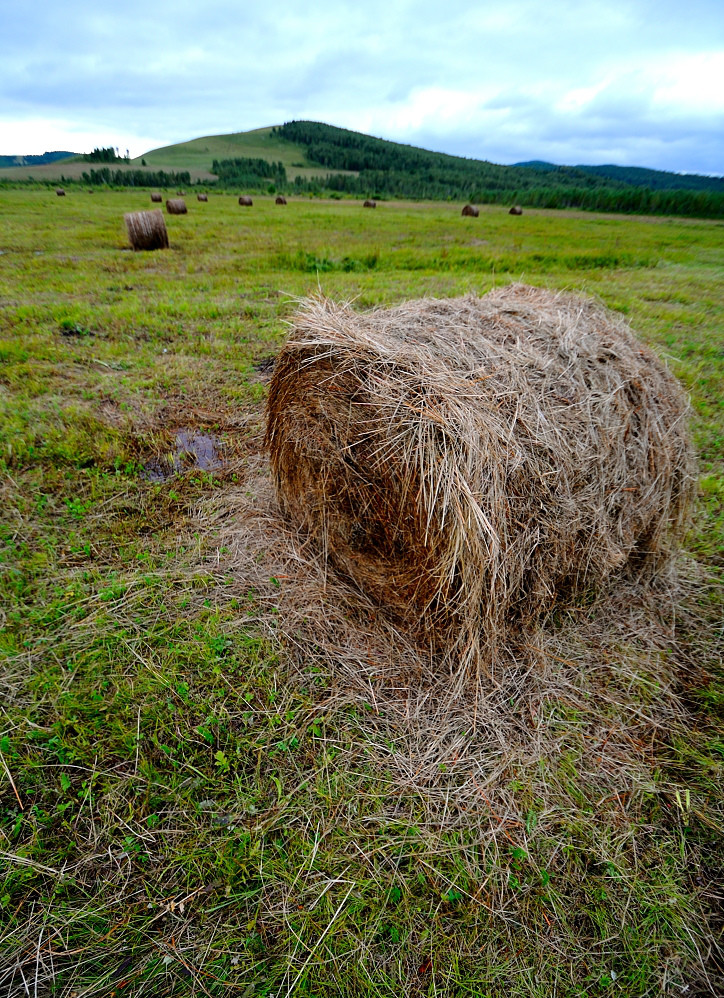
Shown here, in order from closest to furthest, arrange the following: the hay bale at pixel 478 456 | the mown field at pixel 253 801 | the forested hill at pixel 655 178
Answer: the mown field at pixel 253 801
the hay bale at pixel 478 456
the forested hill at pixel 655 178

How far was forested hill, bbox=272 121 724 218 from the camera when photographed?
142ft

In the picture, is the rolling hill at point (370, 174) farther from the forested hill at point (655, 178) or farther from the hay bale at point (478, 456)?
the hay bale at point (478, 456)

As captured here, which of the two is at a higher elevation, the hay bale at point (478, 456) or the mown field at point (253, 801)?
the hay bale at point (478, 456)

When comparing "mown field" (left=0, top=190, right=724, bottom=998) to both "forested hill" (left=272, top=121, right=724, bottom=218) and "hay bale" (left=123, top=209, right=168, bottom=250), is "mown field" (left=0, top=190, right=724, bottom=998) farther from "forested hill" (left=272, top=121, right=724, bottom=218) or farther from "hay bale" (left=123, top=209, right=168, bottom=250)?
"forested hill" (left=272, top=121, right=724, bottom=218)

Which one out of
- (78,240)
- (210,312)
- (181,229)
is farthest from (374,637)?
(181,229)

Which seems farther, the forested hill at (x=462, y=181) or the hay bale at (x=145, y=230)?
the forested hill at (x=462, y=181)

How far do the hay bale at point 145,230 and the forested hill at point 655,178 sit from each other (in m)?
106

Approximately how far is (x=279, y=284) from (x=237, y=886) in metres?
10.2

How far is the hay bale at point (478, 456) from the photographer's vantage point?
232cm

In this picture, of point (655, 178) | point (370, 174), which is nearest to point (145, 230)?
point (370, 174)

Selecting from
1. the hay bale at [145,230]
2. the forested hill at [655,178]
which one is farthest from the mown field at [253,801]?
the forested hill at [655,178]

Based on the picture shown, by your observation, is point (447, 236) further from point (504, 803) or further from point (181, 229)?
point (504, 803)

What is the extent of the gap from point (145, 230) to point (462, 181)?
74.6m

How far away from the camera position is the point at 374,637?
288cm
